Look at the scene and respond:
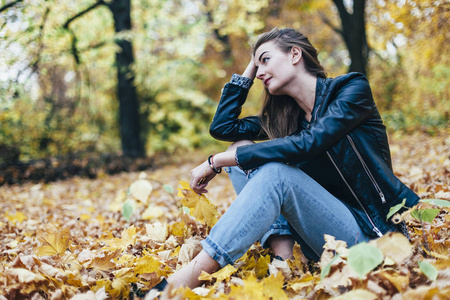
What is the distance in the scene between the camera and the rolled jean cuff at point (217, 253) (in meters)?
1.52

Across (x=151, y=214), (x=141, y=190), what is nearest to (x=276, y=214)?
(x=141, y=190)

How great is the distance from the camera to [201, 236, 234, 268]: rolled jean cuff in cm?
152

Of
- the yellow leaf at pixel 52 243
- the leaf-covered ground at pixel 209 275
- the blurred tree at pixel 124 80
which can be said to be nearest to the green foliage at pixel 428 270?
the leaf-covered ground at pixel 209 275

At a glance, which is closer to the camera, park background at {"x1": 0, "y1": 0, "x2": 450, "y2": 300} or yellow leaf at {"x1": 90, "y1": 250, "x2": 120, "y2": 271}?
park background at {"x1": 0, "y1": 0, "x2": 450, "y2": 300}

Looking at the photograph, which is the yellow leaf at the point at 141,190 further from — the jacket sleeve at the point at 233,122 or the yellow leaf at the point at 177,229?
the jacket sleeve at the point at 233,122

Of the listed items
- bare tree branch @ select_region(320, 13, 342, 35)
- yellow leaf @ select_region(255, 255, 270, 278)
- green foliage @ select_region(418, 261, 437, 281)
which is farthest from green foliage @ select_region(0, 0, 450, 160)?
green foliage @ select_region(418, 261, 437, 281)

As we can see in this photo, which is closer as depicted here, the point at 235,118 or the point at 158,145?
the point at 235,118

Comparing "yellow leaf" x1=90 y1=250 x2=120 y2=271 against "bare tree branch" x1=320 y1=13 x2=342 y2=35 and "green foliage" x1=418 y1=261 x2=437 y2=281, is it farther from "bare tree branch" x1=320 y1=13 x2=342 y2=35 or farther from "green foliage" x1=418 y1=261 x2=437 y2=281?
"bare tree branch" x1=320 y1=13 x2=342 y2=35

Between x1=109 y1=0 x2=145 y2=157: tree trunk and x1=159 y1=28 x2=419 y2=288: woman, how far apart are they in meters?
7.06

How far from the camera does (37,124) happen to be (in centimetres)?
767

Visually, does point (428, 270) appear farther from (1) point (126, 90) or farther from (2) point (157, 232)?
(1) point (126, 90)

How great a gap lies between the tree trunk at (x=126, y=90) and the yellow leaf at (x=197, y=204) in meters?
7.02

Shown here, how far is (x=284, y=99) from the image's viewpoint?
2.14 metres

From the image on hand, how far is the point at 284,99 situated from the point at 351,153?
63cm
